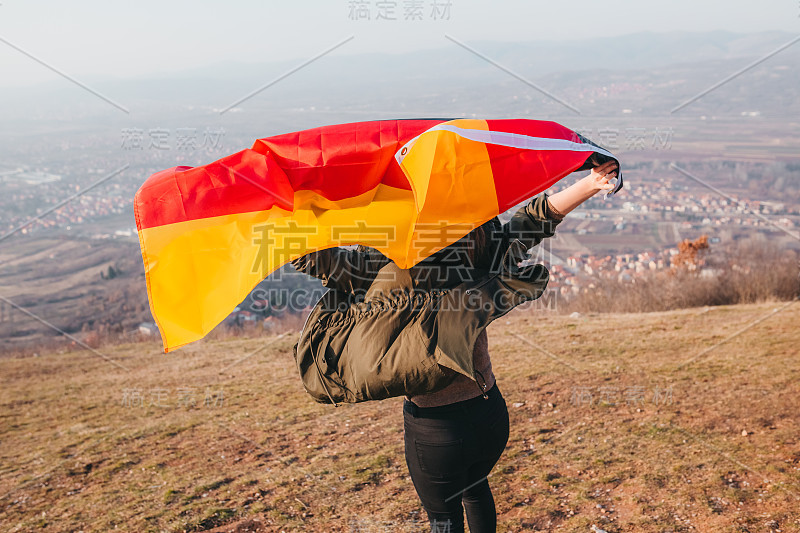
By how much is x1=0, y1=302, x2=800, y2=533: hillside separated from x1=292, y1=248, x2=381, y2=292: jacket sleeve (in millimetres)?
2403

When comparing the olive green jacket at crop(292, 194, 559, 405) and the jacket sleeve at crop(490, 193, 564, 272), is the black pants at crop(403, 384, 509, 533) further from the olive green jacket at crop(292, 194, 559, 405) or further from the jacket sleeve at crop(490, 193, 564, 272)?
the jacket sleeve at crop(490, 193, 564, 272)

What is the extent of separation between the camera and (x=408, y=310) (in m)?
2.29

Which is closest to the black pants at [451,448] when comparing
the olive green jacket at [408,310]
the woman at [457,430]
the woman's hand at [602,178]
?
the woman at [457,430]

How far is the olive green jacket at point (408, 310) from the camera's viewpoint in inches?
87.5

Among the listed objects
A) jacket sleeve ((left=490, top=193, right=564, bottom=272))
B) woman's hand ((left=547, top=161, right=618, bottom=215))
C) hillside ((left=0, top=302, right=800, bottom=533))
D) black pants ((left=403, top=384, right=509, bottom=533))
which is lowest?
hillside ((left=0, top=302, right=800, bottom=533))

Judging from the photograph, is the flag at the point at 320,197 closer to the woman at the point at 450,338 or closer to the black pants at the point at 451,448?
the woman at the point at 450,338

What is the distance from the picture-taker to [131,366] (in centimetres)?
955

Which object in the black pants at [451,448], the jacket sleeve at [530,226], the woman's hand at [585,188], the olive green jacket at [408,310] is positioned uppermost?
the woman's hand at [585,188]

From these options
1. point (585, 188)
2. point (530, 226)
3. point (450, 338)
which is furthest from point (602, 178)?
point (450, 338)

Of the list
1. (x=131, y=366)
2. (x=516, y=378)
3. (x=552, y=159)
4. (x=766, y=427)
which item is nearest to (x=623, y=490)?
(x=766, y=427)

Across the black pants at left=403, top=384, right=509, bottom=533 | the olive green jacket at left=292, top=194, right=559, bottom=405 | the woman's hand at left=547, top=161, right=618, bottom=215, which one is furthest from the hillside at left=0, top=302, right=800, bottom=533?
the woman's hand at left=547, top=161, right=618, bottom=215

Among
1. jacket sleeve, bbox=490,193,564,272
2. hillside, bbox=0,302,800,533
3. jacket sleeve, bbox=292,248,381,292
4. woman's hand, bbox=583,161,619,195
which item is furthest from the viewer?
hillside, bbox=0,302,800,533

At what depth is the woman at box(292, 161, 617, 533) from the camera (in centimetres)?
224

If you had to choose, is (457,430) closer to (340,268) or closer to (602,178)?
(340,268)
